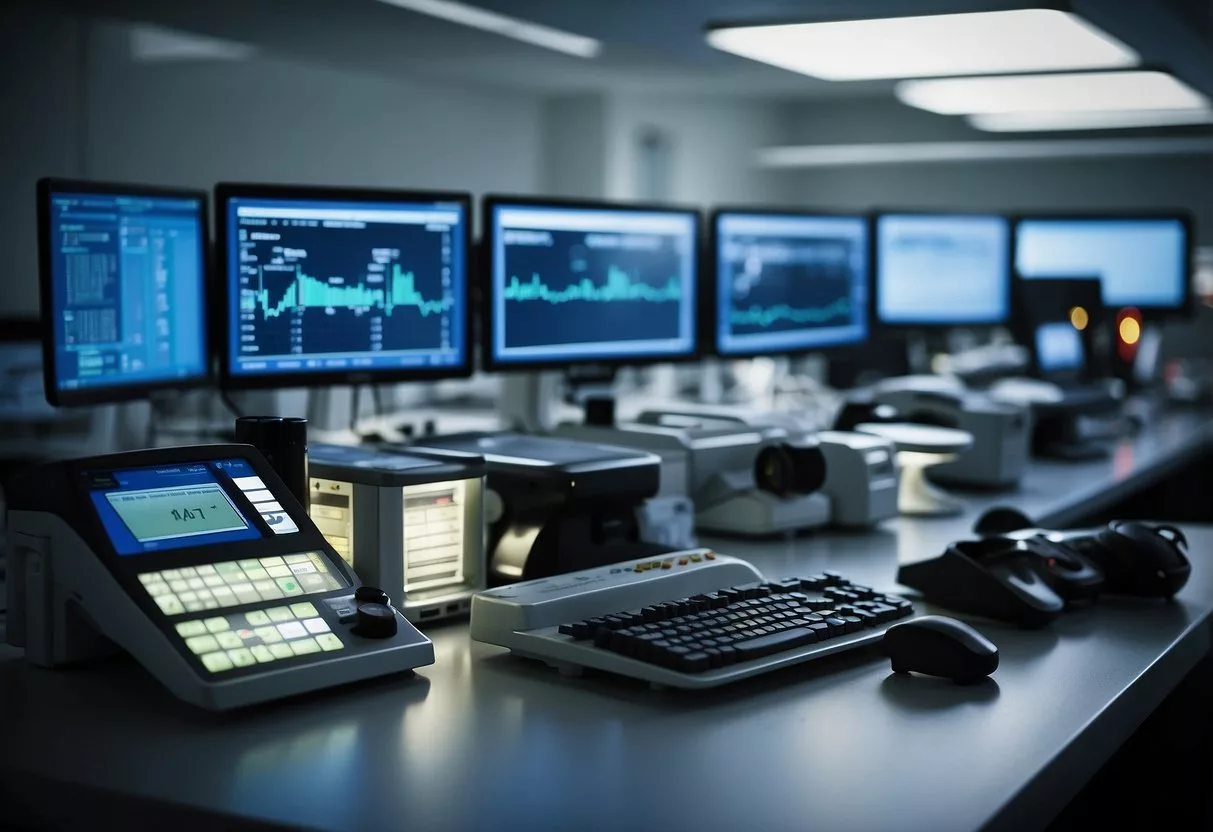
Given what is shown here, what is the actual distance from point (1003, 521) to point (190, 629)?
1288mm

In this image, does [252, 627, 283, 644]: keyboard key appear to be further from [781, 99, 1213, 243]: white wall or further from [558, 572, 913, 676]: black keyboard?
[781, 99, 1213, 243]: white wall

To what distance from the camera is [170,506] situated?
4.17ft

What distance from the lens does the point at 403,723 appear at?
1.18 metres

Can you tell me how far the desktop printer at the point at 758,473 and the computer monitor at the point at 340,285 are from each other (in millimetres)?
303

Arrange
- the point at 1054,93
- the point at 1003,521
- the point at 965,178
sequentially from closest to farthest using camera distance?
the point at 1003,521 → the point at 1054,93 → the point at 965,178

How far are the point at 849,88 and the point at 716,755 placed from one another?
7833 mm

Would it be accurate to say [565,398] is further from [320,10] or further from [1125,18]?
[320,10]

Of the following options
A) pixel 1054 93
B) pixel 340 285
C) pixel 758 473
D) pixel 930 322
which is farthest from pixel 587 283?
pixel 1054 93

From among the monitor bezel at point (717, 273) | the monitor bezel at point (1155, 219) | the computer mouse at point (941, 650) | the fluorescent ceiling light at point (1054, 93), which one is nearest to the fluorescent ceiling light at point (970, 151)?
the monitor bezel at point (1155, 219)

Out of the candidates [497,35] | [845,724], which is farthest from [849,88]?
[845,724]

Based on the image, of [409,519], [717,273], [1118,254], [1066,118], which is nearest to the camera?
[409,519]

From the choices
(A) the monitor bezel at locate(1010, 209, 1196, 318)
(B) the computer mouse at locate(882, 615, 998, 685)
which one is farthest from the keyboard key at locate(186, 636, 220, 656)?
(A) the monitor bezel at locate(1010, 209, 1196, 318)

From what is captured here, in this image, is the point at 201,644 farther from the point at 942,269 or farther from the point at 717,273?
the point at 942,269

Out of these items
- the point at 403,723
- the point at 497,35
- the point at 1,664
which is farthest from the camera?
the point at 497,35
